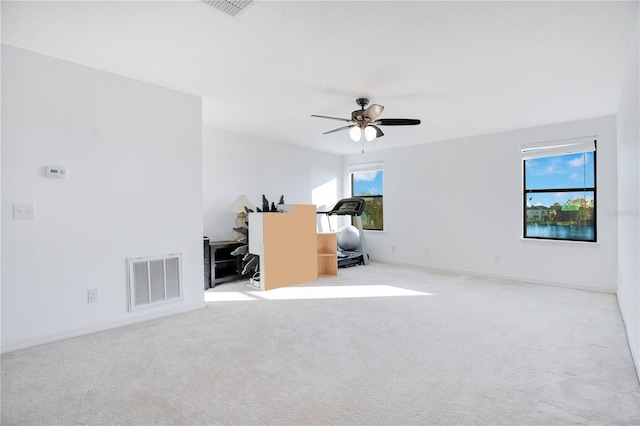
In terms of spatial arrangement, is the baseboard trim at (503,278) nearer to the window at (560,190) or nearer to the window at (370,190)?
the window at (560,190)

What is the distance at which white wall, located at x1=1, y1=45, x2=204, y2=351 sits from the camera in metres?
2.69

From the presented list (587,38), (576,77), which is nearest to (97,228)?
(587,38)

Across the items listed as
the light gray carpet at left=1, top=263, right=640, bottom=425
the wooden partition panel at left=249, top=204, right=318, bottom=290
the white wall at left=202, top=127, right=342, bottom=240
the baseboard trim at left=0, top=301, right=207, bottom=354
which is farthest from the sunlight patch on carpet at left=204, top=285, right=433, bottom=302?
the white wall at left=202, top=127, right=342, bottom=240

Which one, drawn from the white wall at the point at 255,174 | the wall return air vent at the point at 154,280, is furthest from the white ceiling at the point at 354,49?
the wall return air vent at the point at 154,280

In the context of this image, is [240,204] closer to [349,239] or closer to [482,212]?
[349,239]

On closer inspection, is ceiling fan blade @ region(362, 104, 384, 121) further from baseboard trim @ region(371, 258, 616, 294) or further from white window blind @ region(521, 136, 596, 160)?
baseboard trim @ region(371, 258, 616, 294)

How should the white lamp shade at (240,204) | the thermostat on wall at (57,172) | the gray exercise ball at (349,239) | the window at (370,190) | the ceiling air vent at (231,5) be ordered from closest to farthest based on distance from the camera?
the ceiling air vent at (231,5), the thermostat on wall at (57,172), the white lamp shade at (240,204), the gray exercise ball at (349,239), the window at (370,190)

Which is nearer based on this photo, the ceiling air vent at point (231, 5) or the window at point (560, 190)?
the ceiling air vent at point (231, 5)

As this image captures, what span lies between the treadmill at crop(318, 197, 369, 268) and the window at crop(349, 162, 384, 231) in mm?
527

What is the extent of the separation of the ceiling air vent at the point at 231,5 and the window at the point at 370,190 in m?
5.19

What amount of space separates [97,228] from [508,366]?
3573 mm

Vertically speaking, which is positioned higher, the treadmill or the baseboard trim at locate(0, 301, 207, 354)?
the treadmill

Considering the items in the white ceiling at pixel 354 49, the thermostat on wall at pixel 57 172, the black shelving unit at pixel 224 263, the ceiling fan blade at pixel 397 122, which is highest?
the white ceiling at pixel 354 49

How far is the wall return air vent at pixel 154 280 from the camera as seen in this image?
3330 mm
